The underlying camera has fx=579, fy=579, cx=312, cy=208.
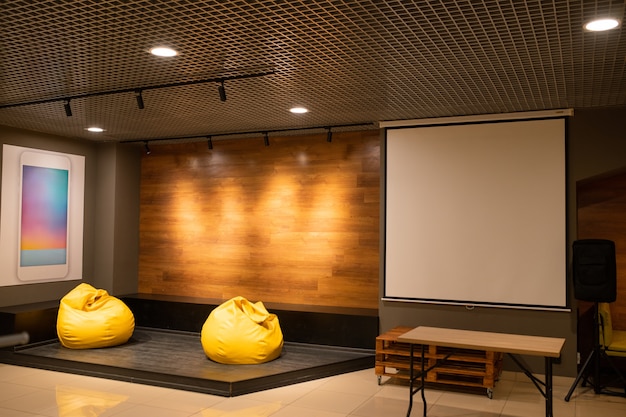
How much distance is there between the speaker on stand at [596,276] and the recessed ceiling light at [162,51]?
4.04 meters

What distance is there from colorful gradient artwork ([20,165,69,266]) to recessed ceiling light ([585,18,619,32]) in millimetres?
6770

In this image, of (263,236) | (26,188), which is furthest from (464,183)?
(26,188)

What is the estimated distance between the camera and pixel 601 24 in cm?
355

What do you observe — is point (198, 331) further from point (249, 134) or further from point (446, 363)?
point (446, 363)

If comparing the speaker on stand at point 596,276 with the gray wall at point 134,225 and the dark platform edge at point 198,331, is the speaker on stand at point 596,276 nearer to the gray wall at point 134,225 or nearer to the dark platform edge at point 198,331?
the gray wall at point 134,225

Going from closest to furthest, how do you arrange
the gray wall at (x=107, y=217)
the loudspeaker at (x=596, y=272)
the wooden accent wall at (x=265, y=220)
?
the loudspeaker at (x=596, y=272), the wooden accent wall at (x=265, y=220), the gray wall at (x=107, y=217)

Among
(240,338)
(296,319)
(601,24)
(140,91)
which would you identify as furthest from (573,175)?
(140,91)

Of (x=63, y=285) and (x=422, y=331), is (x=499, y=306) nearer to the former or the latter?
(x=422, y=331)

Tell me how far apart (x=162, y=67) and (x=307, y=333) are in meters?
3.74

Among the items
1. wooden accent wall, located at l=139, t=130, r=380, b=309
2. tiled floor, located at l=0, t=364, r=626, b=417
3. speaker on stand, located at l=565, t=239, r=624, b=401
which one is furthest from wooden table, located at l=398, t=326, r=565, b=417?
wooden accent wall, located at l=139, t=130, r=380, b=309

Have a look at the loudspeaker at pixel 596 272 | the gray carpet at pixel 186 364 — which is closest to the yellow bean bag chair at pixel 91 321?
the gray carpet at pixel 186 364

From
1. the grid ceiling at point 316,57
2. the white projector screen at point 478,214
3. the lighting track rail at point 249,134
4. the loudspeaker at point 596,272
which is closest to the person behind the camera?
the grid ceiling at point 316,57

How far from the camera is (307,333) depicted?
275 inches

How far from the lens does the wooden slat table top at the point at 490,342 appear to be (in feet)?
13.6
